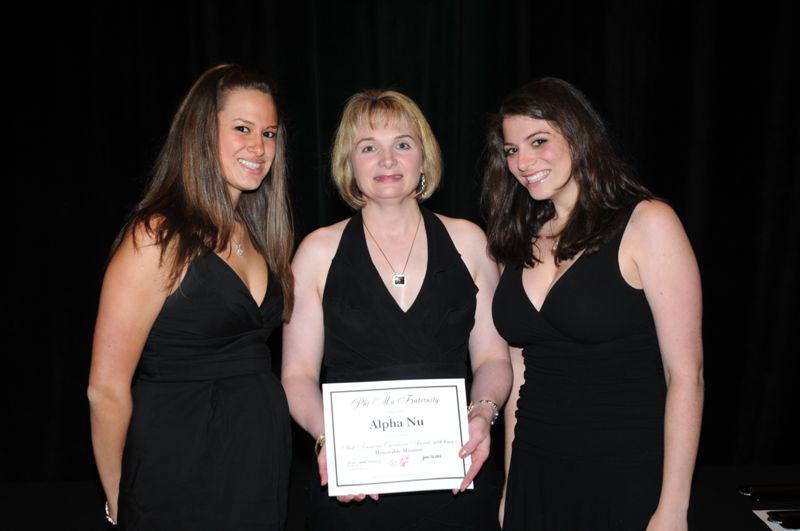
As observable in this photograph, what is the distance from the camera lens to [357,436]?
82.6 inches

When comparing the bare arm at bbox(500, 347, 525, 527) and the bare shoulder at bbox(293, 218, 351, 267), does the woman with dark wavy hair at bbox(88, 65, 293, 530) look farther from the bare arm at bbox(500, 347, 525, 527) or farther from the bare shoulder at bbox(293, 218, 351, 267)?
the bare arm at bbox(500, 347, 525, 527)

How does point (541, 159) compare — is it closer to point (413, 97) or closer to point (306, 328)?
point (306, 328)

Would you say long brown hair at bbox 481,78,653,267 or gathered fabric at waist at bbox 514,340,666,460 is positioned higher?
long brown hair at bbox 481,78,653,267

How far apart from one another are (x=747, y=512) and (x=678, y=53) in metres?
2.48

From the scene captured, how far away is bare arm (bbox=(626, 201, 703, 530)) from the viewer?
199 centimetres

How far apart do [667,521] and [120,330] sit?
5.15ft

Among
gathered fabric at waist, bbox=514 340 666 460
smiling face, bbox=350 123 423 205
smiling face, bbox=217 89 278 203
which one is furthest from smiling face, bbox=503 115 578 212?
smiling face, bbox=217 89 278 203

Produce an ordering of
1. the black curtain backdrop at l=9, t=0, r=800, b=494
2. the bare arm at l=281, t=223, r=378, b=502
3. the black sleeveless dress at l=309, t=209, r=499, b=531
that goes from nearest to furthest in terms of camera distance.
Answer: the black sleeveless dress at l=309, t=209, r=499, b=531, the bare arm at l=281, t=223, r=378, b=502, the black curtain backdrop at l=9, t=0, r=800, b=494

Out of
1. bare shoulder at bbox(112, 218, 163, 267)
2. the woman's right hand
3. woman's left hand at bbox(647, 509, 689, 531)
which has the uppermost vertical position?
bare shoulder at bbox(112, 218, 163, 267)

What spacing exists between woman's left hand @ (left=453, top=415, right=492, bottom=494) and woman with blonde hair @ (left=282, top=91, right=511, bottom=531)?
0.04 metres

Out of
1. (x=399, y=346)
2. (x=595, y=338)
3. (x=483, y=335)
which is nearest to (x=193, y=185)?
(x=399, y=346)

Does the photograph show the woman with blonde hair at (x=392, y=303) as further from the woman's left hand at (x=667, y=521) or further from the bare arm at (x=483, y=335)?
the woman's left hand at (x=667, y=521)

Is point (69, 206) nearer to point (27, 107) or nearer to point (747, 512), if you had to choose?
point (27, 107)

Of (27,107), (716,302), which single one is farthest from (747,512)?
(27,107)
